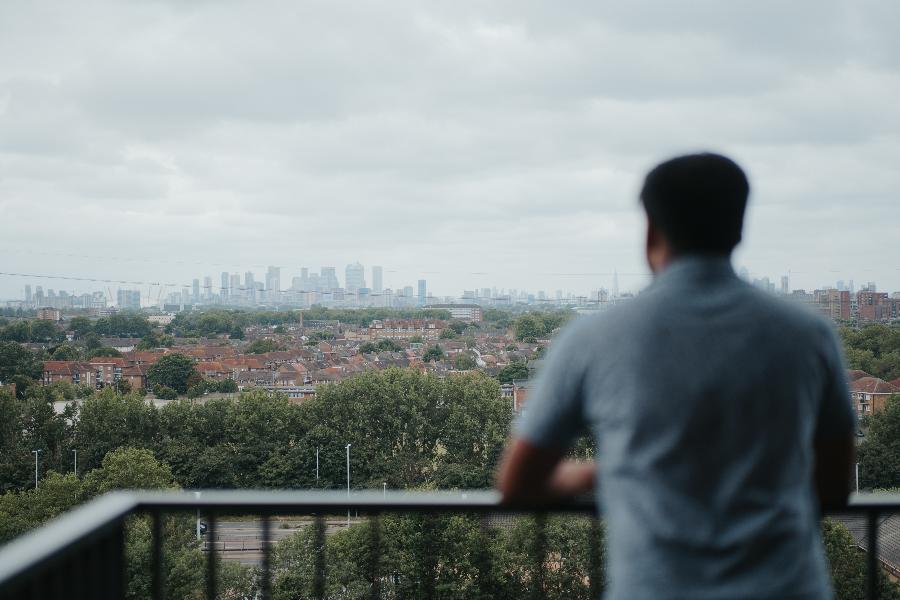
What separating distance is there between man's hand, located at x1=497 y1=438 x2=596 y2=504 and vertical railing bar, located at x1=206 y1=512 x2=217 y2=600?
727 mm

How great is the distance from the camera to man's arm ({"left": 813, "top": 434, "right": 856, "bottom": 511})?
831 mm

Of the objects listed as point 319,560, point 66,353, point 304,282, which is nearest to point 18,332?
point 66,353

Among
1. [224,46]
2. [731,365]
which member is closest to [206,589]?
[731,365]

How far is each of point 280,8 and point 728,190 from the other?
73.0ft

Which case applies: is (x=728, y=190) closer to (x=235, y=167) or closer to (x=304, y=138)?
(x=304, y=138)

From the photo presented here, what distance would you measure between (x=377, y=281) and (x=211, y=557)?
60.1m

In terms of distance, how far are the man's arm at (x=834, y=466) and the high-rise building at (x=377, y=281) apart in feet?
194

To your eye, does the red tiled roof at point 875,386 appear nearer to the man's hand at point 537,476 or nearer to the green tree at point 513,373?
the green tree at point 513,373

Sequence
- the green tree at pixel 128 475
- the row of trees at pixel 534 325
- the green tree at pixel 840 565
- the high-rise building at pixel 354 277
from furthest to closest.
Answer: the high-rise building at pixel 354 277, the row of trees at pixel 534 325, the green tree at pixel 128 475, the green tree at pixel 840 565

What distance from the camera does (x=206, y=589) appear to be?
1.44 meters

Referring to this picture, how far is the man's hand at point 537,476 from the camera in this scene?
0.79 metres

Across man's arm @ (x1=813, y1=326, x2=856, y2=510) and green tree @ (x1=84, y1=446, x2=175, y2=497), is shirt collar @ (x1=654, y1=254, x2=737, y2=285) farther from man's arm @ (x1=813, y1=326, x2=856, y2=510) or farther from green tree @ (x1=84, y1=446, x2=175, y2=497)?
green tree @ (x1=84, y1=446, x2=175, y2=497)

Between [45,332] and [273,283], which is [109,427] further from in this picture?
[273,283]

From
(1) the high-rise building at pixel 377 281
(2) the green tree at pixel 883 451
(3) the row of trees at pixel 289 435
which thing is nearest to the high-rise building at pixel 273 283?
(1) the high-rise building at pixel 377 281
